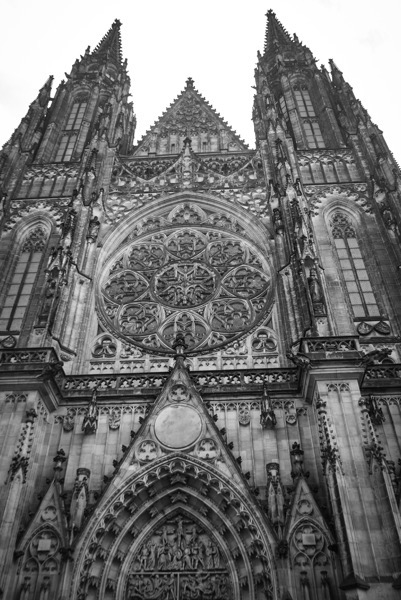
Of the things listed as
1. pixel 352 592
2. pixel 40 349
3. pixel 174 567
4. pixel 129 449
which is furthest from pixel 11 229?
pixel 352 592

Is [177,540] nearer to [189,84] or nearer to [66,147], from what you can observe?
[66,147]

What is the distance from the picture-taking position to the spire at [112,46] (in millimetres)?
28656

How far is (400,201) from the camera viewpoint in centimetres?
1725

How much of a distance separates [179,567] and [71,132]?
59.3ft

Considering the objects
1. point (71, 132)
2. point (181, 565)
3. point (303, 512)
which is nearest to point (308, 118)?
point (71, 132)

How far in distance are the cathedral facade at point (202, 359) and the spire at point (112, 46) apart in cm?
665

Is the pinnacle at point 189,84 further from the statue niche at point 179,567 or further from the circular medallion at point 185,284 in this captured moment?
the statue niche at point 179,567

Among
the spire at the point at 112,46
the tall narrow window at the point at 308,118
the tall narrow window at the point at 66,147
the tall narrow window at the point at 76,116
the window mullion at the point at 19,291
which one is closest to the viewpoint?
the window mullion at the point at 19,291

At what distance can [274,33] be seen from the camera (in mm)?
29656

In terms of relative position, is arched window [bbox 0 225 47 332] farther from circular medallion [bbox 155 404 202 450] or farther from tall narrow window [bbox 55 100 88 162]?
circular medallion [bbox 155 404 202 450]

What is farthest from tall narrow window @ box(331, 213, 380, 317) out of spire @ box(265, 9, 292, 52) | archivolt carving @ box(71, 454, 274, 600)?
spire @ box(265, 9, 292, 52)

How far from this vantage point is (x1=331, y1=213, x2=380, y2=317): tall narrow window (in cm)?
1577

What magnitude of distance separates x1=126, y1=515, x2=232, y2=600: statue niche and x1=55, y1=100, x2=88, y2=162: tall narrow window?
1518cm

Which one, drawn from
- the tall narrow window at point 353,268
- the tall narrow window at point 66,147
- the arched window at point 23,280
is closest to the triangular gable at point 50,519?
the arched window at point 23,280
